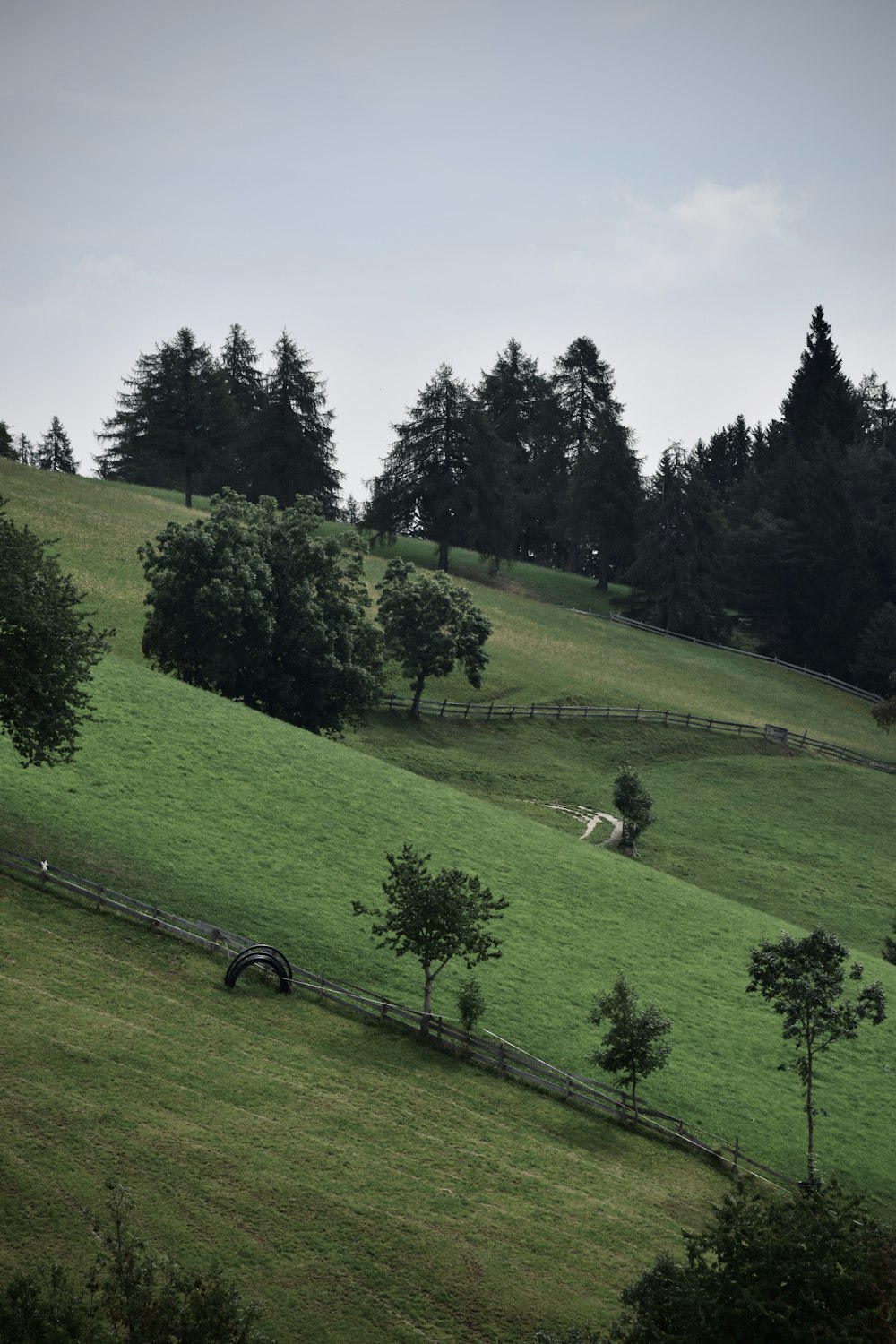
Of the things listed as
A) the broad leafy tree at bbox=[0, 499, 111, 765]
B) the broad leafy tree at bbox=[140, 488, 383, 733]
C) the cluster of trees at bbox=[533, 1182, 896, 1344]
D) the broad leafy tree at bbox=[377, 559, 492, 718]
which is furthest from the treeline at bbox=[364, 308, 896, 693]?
the cluster of trees at bbox=[533, 1182, 896, 1344]

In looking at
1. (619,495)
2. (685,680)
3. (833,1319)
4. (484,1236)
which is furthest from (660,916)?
(619,495)

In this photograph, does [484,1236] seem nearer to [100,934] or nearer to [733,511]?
[100,934]

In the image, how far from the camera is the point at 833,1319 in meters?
20.4

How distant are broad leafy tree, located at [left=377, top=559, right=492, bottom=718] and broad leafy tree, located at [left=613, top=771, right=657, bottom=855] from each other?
57.4 ft

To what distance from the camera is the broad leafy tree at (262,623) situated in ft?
205

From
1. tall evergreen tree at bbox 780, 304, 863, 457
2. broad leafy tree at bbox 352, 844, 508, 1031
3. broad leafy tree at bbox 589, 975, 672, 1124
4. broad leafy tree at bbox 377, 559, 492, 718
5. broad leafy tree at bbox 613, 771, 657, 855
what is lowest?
broad leafy tree at bbox 589, 975, 672, 1124

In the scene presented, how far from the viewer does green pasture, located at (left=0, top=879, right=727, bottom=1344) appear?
23.0m

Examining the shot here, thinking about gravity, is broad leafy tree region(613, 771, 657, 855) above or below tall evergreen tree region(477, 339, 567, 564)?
below

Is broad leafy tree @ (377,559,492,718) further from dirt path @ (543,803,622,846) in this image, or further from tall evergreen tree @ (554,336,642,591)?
tall evergreen tree @ (554,336,642,591)

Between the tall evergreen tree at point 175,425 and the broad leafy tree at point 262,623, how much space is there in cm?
5455

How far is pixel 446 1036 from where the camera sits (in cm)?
3456

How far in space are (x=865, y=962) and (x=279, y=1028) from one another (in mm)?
26813

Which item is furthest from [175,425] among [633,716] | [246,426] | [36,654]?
[36,654]

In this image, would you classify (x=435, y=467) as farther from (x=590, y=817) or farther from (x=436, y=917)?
(x=436, y=917)
